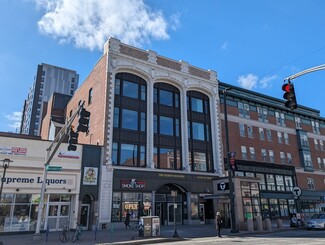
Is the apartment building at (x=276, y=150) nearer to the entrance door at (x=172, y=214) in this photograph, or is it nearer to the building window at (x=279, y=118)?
the building window at (x=279, y=118)

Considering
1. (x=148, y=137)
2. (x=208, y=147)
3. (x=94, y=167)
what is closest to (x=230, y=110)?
(x=208, y=147)

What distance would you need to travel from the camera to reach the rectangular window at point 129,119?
31.0 m

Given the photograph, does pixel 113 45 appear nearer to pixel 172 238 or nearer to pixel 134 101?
pixel 134 101

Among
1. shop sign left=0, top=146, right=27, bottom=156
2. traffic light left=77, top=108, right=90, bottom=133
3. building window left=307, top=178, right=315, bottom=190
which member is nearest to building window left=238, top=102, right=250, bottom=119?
building window left=307, top=178, right=315, bottom=190

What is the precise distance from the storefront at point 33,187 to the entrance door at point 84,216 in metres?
1.00

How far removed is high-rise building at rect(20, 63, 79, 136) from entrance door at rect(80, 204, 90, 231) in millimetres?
83227

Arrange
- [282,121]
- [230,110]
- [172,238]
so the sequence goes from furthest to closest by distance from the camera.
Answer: [282,121]
[230,110]
[172,238]

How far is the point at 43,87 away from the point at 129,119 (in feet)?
291

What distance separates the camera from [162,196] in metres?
31.2

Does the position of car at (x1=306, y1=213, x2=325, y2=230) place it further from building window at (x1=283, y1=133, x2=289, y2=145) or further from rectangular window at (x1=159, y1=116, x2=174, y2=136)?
building window at (x1=283, y1=133, x2=289, y2=145)

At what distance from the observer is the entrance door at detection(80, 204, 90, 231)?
26.8 metres

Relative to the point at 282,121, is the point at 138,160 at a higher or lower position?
lower

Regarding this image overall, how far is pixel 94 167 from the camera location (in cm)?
2775

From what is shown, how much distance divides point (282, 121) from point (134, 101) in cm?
2719
